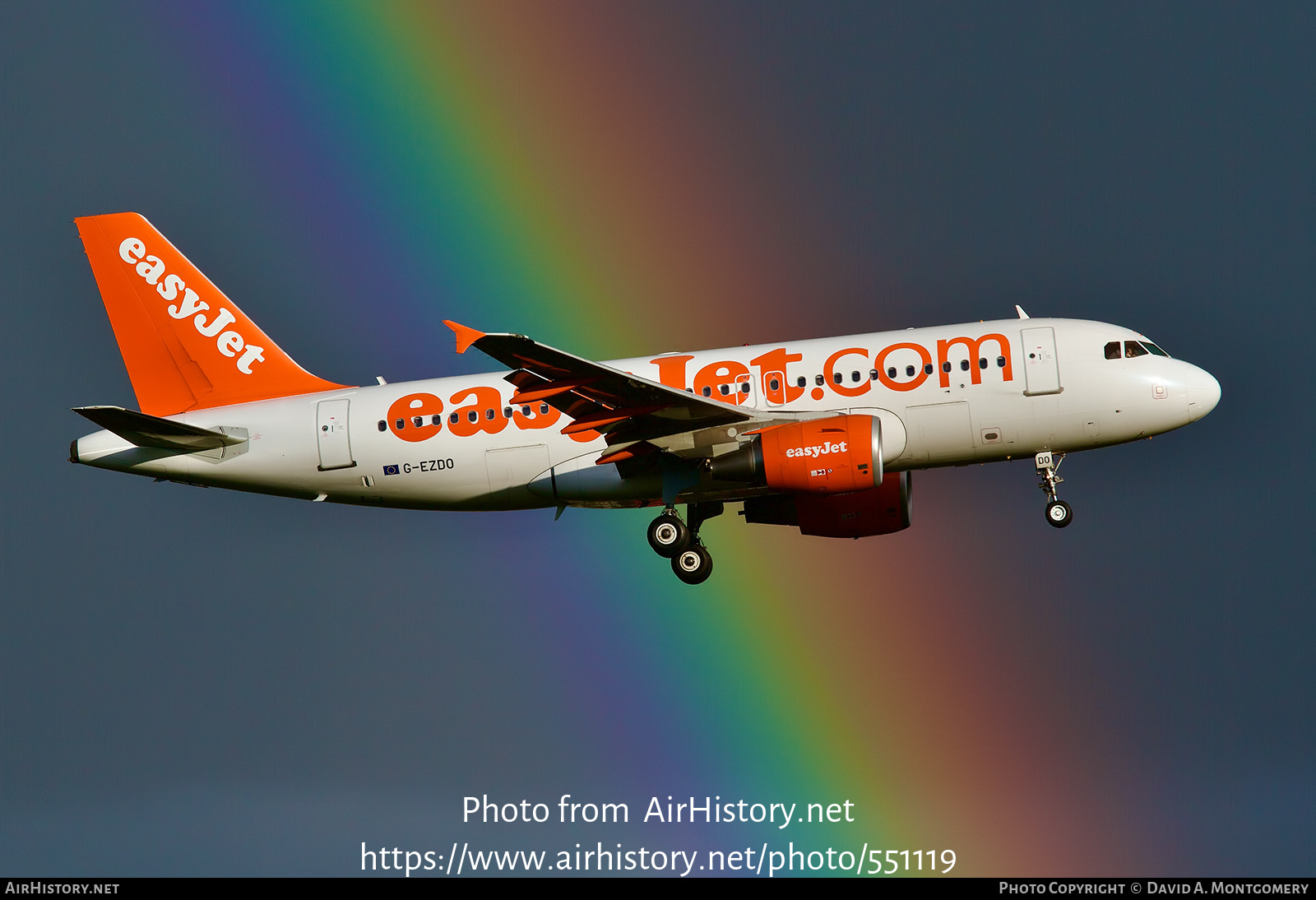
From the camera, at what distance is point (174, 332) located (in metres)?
40.3

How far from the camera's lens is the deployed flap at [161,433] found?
35812 mm

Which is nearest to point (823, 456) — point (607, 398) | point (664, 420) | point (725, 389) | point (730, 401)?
point (730, 401)

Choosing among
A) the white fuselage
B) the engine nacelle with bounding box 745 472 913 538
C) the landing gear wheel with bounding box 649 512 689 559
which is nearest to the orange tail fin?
the white fuselage

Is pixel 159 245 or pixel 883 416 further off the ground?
pixel 159 245

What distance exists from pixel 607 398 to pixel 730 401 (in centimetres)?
323

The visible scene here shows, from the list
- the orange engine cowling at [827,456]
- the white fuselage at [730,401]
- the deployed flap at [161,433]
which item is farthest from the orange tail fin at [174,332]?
the orange engine cowling at [827,456]

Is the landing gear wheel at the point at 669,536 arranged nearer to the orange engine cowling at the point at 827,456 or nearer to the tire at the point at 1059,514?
the orange engine cowling at the point at 827,456

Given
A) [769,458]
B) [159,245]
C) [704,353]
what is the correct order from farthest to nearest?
1. [159,245]
2. [704,353]
3. [769,458]

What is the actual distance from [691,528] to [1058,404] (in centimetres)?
931

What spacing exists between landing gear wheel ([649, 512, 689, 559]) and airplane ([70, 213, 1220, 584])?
4 cm

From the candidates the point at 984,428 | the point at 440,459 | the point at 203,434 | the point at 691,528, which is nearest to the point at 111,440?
the point at 203,434

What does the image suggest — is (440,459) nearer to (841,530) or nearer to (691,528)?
(691,528)

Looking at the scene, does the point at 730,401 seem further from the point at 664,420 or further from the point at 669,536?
the point at 669,536

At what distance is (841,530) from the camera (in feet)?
128
